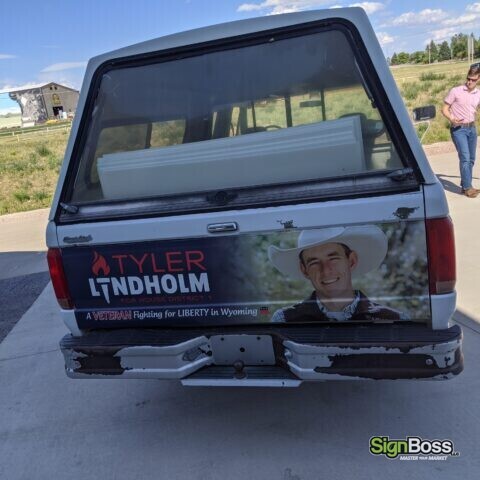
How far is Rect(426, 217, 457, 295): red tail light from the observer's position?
234 centimetres

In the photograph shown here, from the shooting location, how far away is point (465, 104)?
739 cm

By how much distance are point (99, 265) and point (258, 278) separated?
84 cm

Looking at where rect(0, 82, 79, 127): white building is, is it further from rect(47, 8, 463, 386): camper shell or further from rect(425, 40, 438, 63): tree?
rect(47, 8, 463, 386): camper shell

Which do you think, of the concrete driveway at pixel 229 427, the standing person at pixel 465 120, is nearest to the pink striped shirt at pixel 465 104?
the standing person at pixel 465 120

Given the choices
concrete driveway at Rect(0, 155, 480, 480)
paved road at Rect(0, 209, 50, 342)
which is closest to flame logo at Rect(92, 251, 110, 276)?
concrete driveway at Rect(0, 155, 480, 480)

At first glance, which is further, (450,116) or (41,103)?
(41,103)

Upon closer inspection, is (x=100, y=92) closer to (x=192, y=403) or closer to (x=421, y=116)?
(x=192, y=403)

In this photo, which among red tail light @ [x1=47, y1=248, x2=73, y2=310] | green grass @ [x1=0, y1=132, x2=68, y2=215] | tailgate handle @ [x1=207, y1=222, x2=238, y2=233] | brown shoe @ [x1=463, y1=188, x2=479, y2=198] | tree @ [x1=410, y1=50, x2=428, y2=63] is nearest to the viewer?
tailgate handle @ [x1=207, y1=222, x2=238, y2=233]

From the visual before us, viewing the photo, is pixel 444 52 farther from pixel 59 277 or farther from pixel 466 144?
pixel 59 277

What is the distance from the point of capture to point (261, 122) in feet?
9.27

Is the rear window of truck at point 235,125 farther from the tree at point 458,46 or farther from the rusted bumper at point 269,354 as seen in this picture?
the tree at point 458,46

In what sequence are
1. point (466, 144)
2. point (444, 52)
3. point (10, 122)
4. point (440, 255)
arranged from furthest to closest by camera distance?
1. point (444, 52)
2. point (10, 122)
3. point (466, 144)
4. point (440, 255)

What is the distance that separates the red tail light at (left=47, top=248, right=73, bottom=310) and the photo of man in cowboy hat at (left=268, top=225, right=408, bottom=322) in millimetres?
1131

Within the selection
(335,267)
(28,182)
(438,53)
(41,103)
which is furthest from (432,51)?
(335,267)
